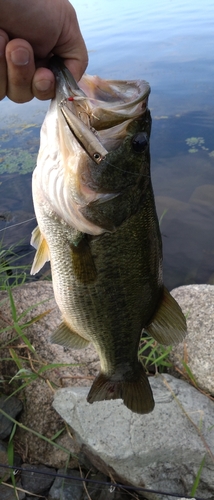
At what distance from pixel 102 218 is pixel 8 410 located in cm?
190

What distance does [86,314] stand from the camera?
1961 mm

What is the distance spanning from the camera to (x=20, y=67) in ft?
5.21

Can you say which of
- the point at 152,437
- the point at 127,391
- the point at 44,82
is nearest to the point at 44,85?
the point at 44,82

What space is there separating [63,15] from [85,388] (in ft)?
7.49

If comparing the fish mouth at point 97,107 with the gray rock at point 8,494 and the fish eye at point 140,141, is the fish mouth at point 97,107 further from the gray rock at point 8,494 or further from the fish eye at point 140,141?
the gray rock at point 8,494

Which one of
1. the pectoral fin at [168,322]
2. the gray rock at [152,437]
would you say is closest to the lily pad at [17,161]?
the gray rock at [152,437]

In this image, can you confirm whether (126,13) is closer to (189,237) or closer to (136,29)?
(136,29)

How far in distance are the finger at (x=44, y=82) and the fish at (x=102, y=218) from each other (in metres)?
0.03

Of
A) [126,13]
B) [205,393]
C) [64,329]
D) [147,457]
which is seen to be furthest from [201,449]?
[126,13]

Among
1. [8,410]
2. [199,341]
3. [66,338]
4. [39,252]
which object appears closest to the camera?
[39,252]

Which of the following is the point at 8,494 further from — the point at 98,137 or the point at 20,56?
the point at 20,56

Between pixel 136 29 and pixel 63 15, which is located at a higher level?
pixel 63 15

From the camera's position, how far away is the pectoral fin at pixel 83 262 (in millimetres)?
1760

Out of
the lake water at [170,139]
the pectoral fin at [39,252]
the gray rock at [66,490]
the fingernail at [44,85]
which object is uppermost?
the fingernail at [44,85]
